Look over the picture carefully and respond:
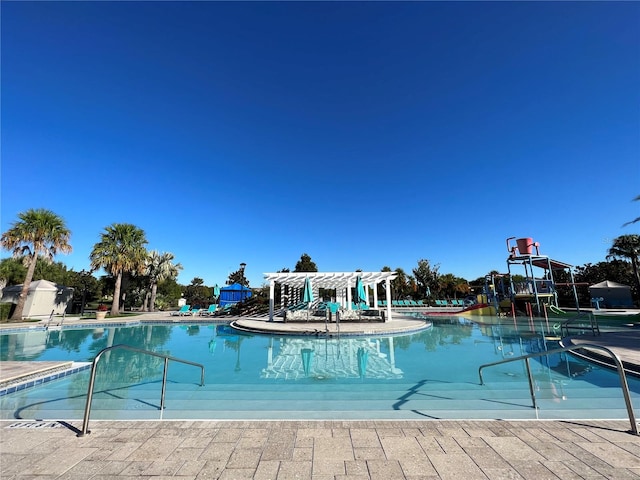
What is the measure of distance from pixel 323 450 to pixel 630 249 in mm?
39522

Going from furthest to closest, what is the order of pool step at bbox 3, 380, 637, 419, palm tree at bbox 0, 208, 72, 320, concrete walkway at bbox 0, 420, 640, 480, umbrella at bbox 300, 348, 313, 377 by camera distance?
palm tree at bbox 0, 208, 72, 320 < umbrella at bbox 300, 348, 313, 377 < pool step at bbox 3, 380, 637, 419 < concrete walkway at bbox 0, 420, 640, 480

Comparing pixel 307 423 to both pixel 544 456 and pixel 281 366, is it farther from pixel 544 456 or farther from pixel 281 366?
pixel 281 366

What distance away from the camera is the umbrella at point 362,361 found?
709 cm

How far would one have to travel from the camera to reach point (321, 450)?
2572mm

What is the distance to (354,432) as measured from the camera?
115 inches

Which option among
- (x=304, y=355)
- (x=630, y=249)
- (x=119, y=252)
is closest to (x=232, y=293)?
(x=119, y=252)

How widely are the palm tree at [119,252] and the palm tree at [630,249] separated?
154 feet

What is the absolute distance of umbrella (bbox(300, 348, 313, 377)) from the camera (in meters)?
7.36

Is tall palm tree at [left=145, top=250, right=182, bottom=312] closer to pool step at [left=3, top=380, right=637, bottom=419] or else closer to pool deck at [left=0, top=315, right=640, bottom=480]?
pool step at [left=3, top=380, right=637, bottom=419]

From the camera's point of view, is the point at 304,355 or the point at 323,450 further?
the point at 304,355

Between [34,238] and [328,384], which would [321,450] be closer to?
[328,384]

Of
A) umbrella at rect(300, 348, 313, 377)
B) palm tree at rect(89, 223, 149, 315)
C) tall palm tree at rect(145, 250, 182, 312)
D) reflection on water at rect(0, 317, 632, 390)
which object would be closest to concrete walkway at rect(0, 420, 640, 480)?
reflection on water at rect(0, 317, 632, 390)

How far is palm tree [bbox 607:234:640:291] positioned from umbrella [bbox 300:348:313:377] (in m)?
35.7

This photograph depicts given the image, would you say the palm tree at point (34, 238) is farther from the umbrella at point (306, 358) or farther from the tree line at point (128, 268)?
the umbrella at point (306, 358)
